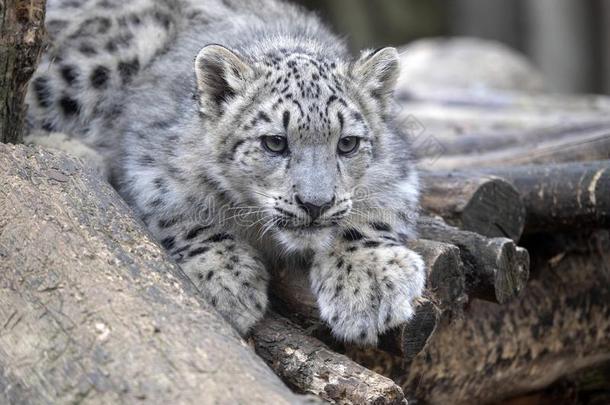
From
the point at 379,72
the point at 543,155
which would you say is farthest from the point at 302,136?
the point at 543,155

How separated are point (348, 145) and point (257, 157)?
1.43 feet

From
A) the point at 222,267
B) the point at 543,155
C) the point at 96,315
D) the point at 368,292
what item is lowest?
the point at 543,155

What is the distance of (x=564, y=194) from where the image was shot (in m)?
5.45

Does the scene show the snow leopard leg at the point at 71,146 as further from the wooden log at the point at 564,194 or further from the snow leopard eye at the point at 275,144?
the wooden log at the point at 564,194

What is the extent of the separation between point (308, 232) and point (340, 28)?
12971 millimetres

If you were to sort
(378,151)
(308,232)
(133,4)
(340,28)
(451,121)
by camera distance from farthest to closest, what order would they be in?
(340,28) < (451,121) < (133,4) < (378,151) < (308,232)

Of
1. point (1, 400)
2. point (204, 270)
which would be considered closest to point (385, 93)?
point (204, 270)

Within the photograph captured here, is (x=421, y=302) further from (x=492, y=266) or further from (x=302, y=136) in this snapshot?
(x=302, y=136)

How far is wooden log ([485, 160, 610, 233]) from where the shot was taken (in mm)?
5359

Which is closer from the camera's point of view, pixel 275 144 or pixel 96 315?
pixel 96 315

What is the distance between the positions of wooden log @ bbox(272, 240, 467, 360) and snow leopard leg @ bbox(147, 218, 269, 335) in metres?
0.16

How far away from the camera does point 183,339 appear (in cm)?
344

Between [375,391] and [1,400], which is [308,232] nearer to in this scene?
[375,391]

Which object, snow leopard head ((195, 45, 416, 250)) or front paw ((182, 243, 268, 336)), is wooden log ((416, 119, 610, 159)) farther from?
front paw ((182, 243, 268, 336))
